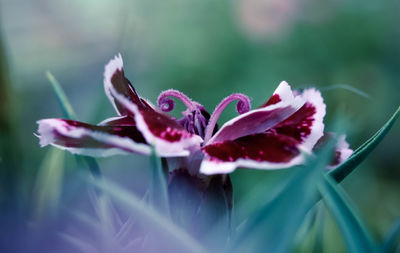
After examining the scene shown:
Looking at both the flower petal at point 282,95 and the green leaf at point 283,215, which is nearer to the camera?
the green leaf at point 283,215

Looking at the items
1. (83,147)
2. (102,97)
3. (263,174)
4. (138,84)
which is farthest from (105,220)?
(138,84)

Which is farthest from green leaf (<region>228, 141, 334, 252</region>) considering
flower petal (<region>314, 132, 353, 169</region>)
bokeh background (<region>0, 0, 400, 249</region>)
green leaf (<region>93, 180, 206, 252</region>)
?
bokeh background (<region>0, 0, 400, 249</region>)

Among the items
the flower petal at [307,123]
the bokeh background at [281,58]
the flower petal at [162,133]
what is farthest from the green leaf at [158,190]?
the bokeh background at [281,58]

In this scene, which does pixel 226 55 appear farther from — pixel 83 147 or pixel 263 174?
pixel 83 147

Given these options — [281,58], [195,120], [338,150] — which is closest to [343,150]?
[338,150]

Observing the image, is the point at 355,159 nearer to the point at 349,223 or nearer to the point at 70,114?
the point at 349,223

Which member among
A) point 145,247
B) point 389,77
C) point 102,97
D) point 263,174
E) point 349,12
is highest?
point 349,12

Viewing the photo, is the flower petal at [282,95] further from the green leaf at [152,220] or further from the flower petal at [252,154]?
the green leaf at [152,220]
